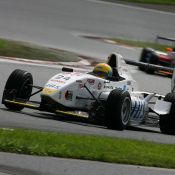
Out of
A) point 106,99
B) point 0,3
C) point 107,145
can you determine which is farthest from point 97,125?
point 0,3

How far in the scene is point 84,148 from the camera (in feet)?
33.0

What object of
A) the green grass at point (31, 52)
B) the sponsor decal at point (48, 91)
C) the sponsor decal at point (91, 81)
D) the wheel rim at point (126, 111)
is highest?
the sponsor decal at point (91, 81)

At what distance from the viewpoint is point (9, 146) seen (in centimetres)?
953

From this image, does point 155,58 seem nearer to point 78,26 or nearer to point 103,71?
point 78,26

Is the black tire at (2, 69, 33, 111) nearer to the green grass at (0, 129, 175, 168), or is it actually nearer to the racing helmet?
the racing helmet

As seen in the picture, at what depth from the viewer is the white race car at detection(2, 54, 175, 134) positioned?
13727 millimetres

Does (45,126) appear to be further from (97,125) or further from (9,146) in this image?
(9,146)

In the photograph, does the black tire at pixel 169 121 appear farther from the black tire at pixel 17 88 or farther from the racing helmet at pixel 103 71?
the black tire at pixel 17 88

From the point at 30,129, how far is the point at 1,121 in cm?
75

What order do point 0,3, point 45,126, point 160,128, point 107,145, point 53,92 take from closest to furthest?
point 107,145 → point 45,126 → point 53,92 → point 160,128 → point 0,3

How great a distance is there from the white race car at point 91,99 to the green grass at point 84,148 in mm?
2683

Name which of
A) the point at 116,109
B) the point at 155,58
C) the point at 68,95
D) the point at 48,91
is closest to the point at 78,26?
the point at 155,58

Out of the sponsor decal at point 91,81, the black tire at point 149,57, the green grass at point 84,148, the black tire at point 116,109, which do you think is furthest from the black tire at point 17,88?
the black tire at point 149,57

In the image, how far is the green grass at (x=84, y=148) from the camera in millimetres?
9594
